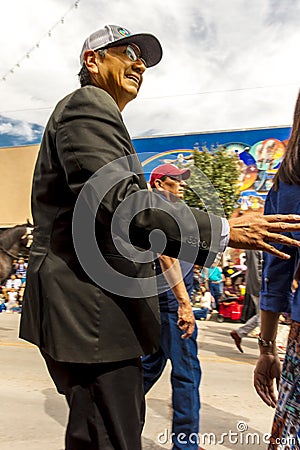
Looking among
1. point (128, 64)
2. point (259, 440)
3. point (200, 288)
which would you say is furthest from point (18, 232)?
point (128, 64)

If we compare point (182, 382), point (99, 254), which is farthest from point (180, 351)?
point (99, 254)

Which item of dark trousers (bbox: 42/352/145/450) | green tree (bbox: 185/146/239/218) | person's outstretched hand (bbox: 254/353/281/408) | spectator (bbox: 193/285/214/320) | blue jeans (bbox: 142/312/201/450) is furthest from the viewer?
green tree (bbox: 185/146/239/218)

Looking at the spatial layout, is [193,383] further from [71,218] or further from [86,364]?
[71,218]

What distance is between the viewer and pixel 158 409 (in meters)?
3.85

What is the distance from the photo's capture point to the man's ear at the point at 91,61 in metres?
1.79

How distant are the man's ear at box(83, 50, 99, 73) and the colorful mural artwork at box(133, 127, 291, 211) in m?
16.9

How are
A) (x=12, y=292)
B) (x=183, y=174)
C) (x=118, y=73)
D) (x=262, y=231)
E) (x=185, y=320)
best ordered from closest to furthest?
(x=262, y=231) → (x=118, y=73) → (x=185, y=320) → (x=183, y=174) → (x=12, y=292)

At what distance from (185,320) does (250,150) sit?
17.9 meters
